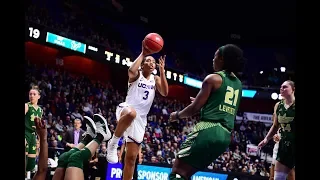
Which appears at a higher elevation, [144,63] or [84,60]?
[84,60]

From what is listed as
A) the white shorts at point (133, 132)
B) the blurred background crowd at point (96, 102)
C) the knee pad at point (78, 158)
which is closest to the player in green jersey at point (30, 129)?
the white shorts at point (133, 132)

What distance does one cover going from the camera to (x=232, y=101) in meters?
4.70

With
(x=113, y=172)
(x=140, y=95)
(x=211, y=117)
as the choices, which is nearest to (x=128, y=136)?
(x=140, y=95)

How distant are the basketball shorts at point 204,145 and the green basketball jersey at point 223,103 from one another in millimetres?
75

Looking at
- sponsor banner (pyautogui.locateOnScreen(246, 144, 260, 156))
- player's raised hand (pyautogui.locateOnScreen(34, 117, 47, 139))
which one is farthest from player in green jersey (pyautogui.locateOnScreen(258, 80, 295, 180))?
sponsor banner (pyautogui.locateOnScreen(246, 144, 260, 156))

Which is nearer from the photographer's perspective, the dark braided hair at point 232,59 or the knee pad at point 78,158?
the dark braided hair at point 232,59

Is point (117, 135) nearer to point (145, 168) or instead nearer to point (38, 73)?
point (145, 168)

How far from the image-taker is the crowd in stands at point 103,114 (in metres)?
16.6

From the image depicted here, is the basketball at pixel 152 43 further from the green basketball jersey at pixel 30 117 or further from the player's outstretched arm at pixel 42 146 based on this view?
the player's outstretched arm at pixel 42 146

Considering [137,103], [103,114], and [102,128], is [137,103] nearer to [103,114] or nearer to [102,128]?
[102,128]

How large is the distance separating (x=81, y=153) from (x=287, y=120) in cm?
320

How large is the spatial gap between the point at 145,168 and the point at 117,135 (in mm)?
4619

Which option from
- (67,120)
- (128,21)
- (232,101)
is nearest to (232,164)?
(67,120)

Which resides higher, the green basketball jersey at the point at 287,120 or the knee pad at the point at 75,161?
the green basketball jersey at the point at 287,120
